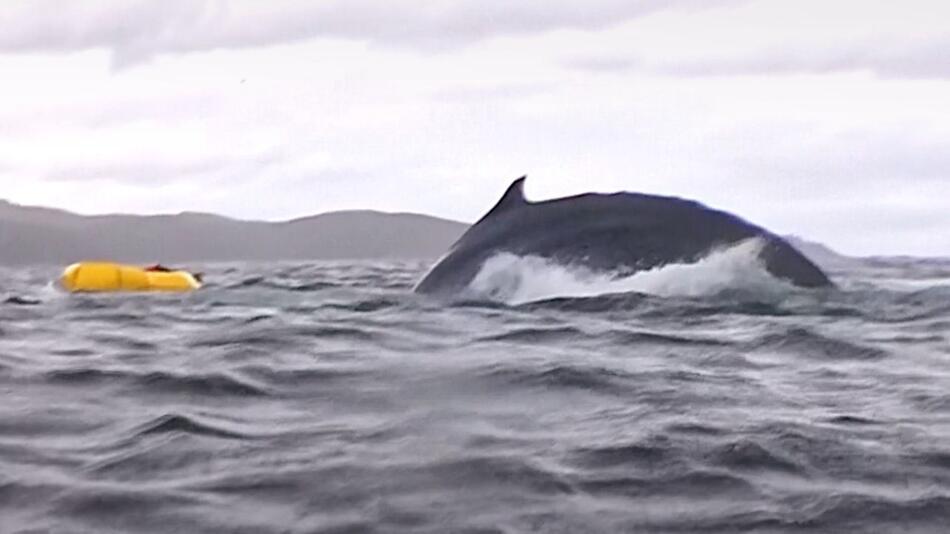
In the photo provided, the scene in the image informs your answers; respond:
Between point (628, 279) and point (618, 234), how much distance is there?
1.71 ft

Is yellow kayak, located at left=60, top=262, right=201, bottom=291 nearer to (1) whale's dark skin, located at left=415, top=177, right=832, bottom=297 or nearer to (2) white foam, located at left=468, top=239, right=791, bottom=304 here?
(1) whale's dark skin, located at left=415, top=177, right=832, bottom=297

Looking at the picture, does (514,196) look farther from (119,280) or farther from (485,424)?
(119,280)

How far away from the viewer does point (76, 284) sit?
63.7 ft

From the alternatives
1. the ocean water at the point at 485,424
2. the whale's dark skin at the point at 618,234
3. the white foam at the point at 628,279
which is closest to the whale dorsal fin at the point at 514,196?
the whale's dark skin at the point at 618,234

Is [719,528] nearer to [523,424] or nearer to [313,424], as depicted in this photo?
[523,424]

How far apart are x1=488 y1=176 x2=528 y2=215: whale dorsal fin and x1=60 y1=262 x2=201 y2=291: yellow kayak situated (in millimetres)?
6723

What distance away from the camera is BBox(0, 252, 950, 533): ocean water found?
5348 millimetres

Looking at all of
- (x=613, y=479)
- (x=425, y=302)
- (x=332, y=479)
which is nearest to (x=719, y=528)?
(x=613, y=479)

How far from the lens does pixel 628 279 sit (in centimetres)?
1408

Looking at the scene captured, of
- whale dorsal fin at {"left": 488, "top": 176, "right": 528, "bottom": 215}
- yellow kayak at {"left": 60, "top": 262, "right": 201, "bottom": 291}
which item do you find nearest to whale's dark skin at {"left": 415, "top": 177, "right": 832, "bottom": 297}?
whale dorsal fin at {"left": 488, "top": 176, "right": 528, "bottom": 215}

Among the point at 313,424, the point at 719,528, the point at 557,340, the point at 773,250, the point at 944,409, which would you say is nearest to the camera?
the point at 719,528

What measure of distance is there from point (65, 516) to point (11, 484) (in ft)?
1.84

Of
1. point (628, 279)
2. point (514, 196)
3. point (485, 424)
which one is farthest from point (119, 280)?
point (485, 424)

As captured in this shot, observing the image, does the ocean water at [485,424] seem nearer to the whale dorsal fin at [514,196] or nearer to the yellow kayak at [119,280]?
the whale dorsal fin at [514,196]
